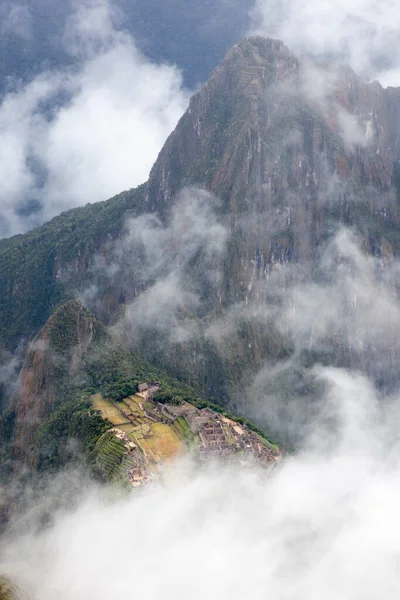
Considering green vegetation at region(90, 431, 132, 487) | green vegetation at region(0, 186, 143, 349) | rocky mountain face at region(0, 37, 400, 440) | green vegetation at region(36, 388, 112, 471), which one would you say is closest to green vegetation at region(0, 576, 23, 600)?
green vegetation at region(90, 431, 132, 487)

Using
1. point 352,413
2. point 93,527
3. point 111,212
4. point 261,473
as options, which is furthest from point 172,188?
point 93,527

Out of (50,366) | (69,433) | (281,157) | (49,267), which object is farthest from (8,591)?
(49,267)

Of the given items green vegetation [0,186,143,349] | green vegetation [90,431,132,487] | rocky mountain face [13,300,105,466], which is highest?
green vegetation [0,186,143,349]

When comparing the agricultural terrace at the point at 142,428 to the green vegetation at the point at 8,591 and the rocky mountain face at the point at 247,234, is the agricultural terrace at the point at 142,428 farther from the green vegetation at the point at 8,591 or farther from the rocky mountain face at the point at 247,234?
the green vegetation at the point at 8,591

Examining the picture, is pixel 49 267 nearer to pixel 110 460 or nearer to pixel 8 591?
pixel 110 460

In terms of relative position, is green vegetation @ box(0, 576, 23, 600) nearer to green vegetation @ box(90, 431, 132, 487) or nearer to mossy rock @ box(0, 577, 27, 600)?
mossy rock @ box(0, 577, 27, 600)

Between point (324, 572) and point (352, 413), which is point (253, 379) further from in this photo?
point (324, 572)

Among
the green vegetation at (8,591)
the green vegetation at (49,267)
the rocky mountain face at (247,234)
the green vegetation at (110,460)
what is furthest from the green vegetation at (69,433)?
the green vegetation at (49,267)

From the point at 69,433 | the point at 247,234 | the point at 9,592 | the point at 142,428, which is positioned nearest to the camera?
the point at 9,592
